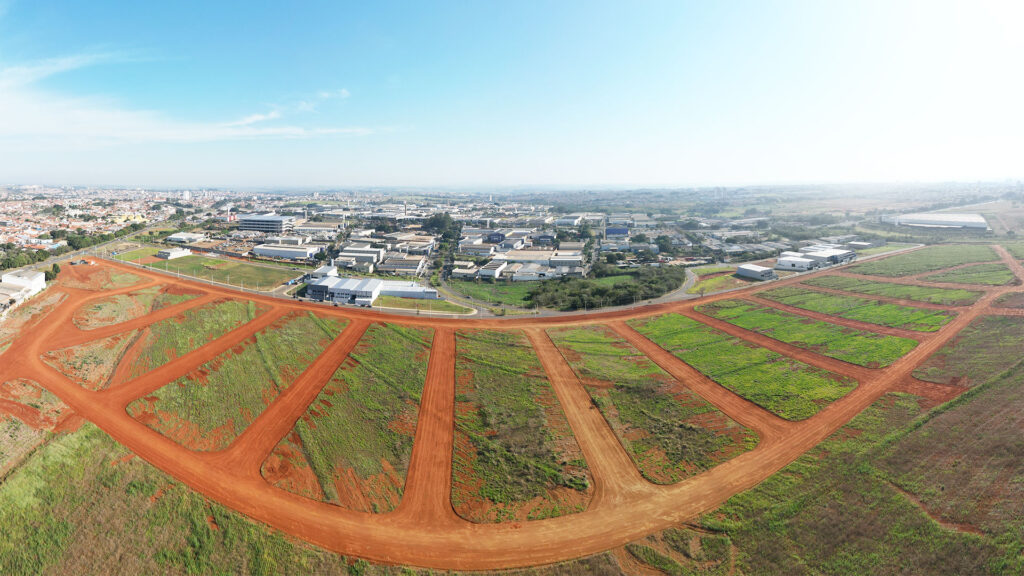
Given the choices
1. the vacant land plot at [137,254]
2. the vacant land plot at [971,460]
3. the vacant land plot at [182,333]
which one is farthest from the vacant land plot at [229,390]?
the vacant land plot at [137,254]

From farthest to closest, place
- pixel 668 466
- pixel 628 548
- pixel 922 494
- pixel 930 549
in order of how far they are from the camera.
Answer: pixel 668 466, pixel 922 494, pixel 628 548, pixel 930 549

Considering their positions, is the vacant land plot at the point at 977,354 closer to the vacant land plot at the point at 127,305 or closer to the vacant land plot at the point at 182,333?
the vacant land plot at the point at 182,333

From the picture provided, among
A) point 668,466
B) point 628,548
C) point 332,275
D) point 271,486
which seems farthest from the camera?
point 332,275

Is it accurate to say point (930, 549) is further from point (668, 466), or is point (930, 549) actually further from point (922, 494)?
point (668, 466)

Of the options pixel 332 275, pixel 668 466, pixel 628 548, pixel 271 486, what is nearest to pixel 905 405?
pixel 668 466

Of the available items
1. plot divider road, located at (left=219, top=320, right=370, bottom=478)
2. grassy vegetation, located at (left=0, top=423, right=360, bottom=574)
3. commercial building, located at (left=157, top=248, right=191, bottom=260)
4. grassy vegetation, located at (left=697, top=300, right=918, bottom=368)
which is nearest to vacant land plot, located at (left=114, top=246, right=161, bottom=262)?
commercial building, located at (left=157, top=248, right=191, bottom=260)

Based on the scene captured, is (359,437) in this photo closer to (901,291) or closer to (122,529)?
(122,529)
